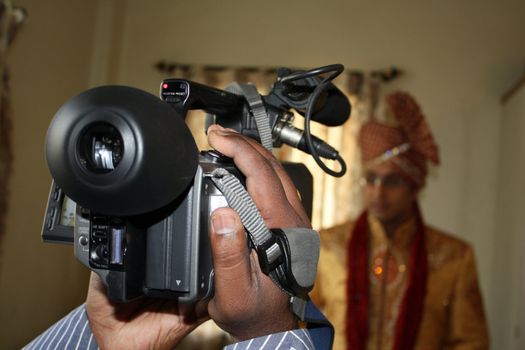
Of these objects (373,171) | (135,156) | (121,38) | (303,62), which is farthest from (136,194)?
(121,38)

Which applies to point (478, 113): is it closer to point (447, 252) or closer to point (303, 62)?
point (303, 62)

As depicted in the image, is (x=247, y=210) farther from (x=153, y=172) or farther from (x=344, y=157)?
(x=344, y=157)

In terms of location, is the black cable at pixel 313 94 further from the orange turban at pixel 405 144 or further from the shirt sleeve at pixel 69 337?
the orange turban at pixel 405 144

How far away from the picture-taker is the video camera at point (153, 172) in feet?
1.60

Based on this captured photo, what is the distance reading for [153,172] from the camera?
0.49m

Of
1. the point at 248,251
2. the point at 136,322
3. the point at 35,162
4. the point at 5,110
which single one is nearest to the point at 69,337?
the point at 136,322

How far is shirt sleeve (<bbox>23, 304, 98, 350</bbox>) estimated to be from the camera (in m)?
0.76

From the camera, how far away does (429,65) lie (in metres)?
3.00

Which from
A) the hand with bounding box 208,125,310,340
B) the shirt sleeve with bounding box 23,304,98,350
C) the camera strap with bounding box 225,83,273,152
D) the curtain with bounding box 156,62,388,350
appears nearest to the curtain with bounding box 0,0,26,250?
the curtain with bounding box 156,62,388,350

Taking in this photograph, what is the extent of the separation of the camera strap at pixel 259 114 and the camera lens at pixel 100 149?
9.9 inches

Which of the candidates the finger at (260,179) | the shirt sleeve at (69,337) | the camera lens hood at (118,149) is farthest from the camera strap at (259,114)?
the shirt sleeve at (69,337)

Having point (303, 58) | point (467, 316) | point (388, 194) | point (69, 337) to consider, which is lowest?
point (467, 316)

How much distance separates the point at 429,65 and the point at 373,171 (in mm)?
1161

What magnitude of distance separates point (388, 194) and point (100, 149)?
165 cm
